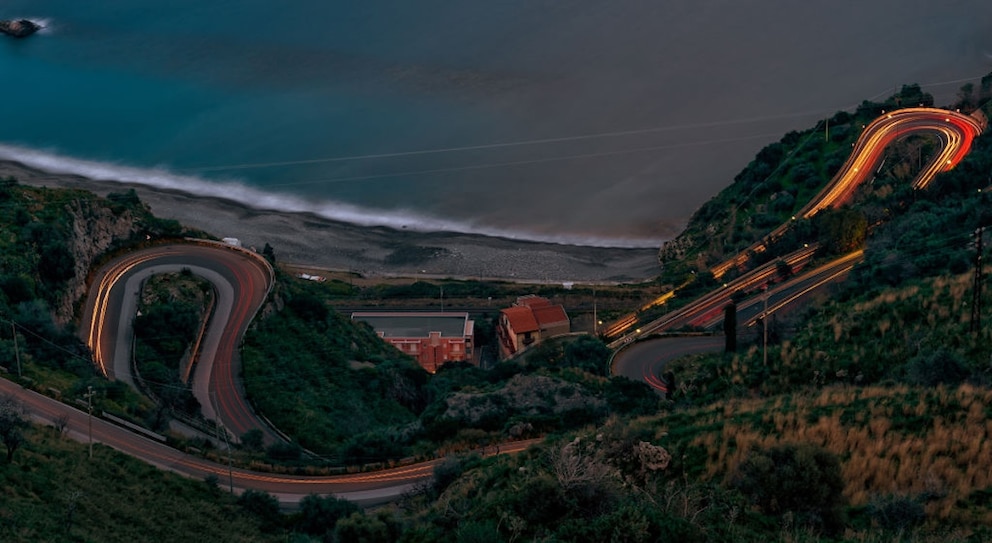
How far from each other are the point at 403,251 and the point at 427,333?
12.0 m

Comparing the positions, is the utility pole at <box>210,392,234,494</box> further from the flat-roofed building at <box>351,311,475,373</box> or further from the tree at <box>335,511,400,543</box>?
the flat-roofed building at <box>351,311,475,373</box>

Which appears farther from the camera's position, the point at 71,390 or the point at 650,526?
the point at 71,390

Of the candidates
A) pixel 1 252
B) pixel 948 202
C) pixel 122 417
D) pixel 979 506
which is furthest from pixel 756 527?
pixel 948 202

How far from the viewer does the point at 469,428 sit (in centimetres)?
2709

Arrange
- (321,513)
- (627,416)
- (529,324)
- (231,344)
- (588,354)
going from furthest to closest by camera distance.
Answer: (529,324)
(588,354)
(231,344)
(321,513)
(627,416)

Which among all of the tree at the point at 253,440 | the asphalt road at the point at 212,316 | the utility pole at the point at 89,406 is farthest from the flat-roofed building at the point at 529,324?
the utility pole at the point at 89,406

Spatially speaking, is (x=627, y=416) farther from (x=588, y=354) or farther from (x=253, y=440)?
(x=588, y=354)

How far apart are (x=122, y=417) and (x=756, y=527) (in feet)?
60.9

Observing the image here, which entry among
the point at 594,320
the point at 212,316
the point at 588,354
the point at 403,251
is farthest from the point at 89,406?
the point at 403,251

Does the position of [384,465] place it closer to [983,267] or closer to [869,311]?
[869,311]

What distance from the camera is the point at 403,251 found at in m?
58.4

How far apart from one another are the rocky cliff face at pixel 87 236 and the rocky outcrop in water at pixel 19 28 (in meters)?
61.8

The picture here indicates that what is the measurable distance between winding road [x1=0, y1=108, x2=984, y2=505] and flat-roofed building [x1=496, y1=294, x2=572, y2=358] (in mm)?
4562

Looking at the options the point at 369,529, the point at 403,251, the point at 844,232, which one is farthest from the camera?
the point at 403,251
